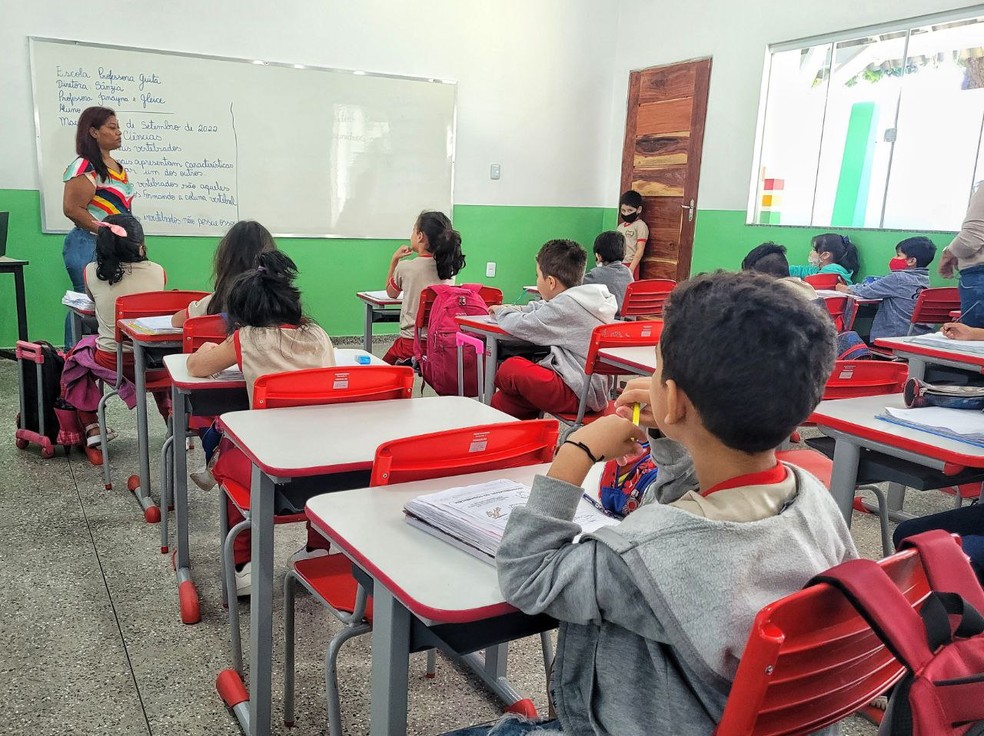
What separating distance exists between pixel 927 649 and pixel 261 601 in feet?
4.12

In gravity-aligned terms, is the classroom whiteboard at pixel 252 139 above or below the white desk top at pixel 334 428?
above

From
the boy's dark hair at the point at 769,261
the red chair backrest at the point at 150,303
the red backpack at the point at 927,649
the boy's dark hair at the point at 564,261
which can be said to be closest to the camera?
the red backpack at the point at 927,649

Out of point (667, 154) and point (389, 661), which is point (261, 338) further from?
point (667, 154)

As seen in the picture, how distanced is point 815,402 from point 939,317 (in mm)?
4085

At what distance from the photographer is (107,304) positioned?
3.32 metres

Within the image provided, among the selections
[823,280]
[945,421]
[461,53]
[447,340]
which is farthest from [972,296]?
[461,53]

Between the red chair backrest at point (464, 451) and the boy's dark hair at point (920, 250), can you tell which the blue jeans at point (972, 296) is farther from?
the red chair backrest at point (464, 451)

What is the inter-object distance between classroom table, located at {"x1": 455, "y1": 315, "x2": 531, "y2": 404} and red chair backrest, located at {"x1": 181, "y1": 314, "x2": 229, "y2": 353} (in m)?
1.23

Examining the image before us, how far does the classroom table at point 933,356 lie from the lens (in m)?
2.87

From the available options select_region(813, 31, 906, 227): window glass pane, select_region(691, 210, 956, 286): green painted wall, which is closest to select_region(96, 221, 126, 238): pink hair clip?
select_region(691, 210, 956, 286): green painted wall

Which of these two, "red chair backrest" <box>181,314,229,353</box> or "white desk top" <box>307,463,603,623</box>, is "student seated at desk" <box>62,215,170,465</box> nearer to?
"red chair backrest" <box>181,314,229,353</box>

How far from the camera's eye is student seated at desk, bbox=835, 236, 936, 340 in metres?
4.83

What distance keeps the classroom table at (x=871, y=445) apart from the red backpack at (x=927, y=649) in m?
1.02

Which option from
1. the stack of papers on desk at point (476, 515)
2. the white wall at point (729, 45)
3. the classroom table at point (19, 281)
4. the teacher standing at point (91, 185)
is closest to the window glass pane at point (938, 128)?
the white wall at point (729, 45)
